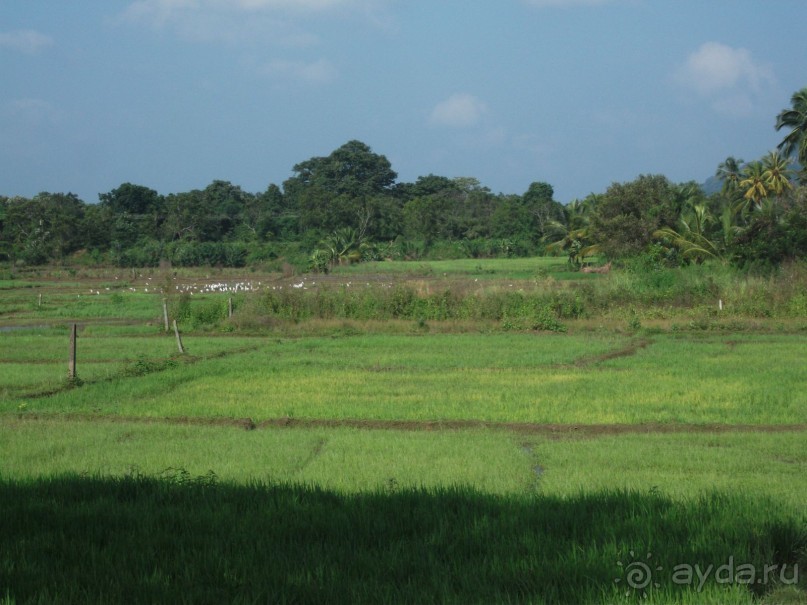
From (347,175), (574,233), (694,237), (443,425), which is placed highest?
(347,175)

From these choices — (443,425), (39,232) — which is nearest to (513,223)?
(39,232)

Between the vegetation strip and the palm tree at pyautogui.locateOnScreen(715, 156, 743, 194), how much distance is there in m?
52.5

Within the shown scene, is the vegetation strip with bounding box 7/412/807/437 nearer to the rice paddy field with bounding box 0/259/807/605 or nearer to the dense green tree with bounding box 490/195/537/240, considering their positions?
the rice paddy field with bounding box 0/259/807/605

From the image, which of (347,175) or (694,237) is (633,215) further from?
(347,175)

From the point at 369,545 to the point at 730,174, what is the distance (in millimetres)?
61308

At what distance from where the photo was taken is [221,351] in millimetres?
21234

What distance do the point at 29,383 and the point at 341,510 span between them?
1244 cm

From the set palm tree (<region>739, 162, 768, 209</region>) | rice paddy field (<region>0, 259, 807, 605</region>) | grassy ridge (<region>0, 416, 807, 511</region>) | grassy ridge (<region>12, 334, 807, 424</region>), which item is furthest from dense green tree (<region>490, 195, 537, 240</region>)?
grassy ridge (<region>0, 416, 807, 511</region>)

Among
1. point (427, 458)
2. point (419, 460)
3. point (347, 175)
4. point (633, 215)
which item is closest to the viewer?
point (419, 460)

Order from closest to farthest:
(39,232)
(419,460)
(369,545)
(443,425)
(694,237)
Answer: (369,545) → (419,460) → (443,425) → (694,237) → (39,232)

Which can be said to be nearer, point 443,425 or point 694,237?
point 443,425

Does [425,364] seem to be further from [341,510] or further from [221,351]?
[341,510]

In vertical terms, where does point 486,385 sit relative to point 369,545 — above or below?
below

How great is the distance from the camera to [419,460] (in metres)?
8.70
